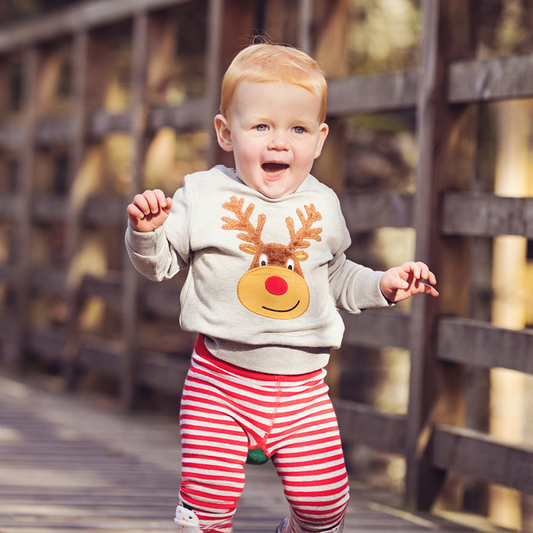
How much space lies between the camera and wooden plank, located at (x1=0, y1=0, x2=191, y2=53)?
5.01 metres

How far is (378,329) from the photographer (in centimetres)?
345

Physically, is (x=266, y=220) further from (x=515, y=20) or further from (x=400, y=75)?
(x=515, y=20)

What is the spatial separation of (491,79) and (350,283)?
126 cm

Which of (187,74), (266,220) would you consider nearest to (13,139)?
(187,74)

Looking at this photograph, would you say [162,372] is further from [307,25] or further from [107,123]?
[307,25]

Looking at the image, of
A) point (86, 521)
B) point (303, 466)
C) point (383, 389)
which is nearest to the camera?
point (303, 466)

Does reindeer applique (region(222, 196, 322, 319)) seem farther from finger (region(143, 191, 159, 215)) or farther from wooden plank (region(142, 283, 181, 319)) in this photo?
wooden plank (region(142, 283, 181, 319))

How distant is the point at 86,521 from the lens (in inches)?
114

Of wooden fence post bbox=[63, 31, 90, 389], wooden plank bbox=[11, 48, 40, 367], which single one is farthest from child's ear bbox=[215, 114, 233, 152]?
wooden plank bbox=[11, 48, 40, 367]

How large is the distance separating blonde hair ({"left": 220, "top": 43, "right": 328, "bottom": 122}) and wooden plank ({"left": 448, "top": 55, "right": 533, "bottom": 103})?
1152 mm

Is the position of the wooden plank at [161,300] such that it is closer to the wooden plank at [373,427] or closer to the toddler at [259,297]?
the wooden plank at [373,427]

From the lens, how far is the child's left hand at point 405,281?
1.94 metres

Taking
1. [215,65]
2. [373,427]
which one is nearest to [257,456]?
[373,427]

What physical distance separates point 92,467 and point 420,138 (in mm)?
1831
